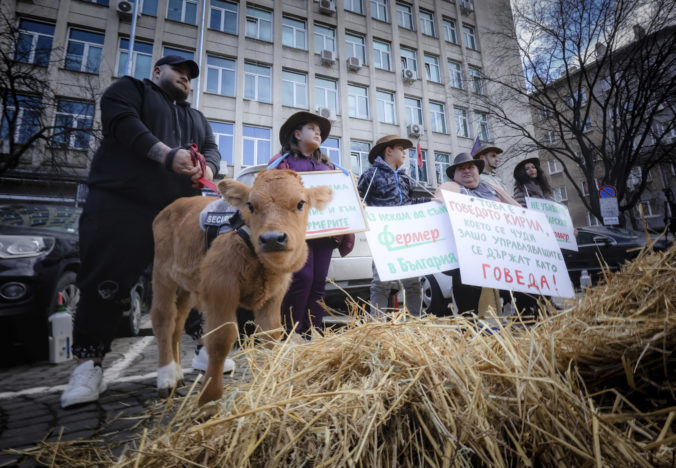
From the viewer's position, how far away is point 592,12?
9945mm

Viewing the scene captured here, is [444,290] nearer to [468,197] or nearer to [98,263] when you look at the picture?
[468,197]

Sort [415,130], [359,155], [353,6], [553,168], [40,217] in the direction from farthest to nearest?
[553,168], [415,130], [359,155], [353,6], [40,217]

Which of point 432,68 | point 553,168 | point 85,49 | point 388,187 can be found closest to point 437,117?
point 432,68

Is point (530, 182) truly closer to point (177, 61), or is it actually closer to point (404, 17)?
point (177, 61)

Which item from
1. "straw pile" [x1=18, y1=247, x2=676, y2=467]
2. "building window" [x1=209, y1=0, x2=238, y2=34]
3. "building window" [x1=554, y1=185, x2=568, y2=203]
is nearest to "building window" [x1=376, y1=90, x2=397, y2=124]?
"building window" [x1=209, y1=0, x2=238, y2=34]

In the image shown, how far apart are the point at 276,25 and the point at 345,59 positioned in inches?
161

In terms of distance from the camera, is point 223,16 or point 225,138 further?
point 223,16

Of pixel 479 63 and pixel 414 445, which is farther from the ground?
pixel 479 63

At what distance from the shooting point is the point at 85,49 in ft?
49.1

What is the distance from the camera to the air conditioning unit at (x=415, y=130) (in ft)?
63.8

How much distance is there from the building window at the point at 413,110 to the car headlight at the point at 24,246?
19.5 metres

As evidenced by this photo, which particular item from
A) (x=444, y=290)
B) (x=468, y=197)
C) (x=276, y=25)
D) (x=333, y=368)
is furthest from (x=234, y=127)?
(x=333, y=368)

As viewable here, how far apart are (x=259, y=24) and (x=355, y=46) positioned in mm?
5549

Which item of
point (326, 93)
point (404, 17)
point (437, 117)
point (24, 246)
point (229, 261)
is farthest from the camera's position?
point (437, 117)
